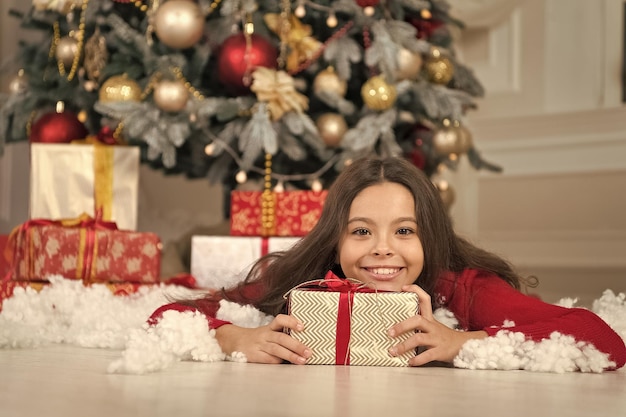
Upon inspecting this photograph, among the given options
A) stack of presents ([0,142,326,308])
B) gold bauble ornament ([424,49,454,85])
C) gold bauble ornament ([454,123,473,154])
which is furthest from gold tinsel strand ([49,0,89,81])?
gold bauble ornament ([454,123,473,154])

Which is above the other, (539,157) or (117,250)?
(539,157)

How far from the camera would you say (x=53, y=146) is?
2.93 m

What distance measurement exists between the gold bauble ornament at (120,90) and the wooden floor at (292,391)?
4.79ft

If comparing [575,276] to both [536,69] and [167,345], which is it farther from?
[167,345]

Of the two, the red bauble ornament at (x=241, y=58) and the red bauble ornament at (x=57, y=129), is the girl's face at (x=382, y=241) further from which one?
the red bauble ornament at (x=57, y=129)

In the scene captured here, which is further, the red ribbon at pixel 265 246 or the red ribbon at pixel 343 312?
the red ribbon at pixel 265 246

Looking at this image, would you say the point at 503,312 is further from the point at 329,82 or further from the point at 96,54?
the point at 96,54

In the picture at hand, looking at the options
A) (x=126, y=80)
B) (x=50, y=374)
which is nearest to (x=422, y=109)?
(x=126, y=80)

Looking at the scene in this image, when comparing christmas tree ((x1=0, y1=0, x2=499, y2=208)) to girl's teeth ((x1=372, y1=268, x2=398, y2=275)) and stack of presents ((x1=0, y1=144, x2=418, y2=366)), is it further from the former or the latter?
girl's teeth ((x1=372, y1=268, x2=398, y2=275))

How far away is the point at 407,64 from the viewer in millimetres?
3062

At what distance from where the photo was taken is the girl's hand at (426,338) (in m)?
1.57

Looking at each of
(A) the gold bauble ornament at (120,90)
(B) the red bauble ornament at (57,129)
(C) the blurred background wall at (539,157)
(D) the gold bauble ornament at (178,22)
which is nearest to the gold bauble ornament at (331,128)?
(D) the gold bauble ornament at (178,22)

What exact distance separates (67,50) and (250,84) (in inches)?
27.7

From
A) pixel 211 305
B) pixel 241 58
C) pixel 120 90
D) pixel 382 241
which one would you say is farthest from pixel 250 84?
pixel 382 241
